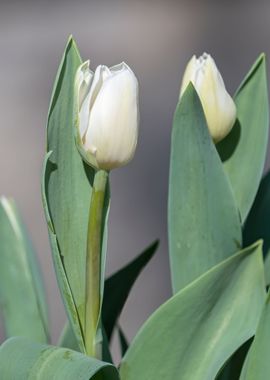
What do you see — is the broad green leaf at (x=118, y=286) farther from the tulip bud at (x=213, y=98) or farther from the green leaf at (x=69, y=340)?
the tulip bud at (x=213, y=98)

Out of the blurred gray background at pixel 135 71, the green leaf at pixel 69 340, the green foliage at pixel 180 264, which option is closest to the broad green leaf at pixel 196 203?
the green foliage at pixel 180 264

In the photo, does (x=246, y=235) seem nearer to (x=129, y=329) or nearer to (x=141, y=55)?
(x=129, y=329)

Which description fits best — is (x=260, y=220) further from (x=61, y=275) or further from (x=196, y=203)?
(x=61, y=275)

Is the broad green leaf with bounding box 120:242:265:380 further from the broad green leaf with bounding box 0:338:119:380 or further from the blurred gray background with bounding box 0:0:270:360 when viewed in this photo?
the blurred gray background with bounding box 0:0:270:360

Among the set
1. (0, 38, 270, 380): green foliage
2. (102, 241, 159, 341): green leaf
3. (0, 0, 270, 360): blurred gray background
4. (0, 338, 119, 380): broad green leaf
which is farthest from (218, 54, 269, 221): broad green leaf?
(0, 0, 270, 360): blurred gray background

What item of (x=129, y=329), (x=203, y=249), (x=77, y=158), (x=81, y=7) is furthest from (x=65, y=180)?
(x=81, y=7)

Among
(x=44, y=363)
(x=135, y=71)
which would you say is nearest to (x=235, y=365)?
(x=44, y=363)
